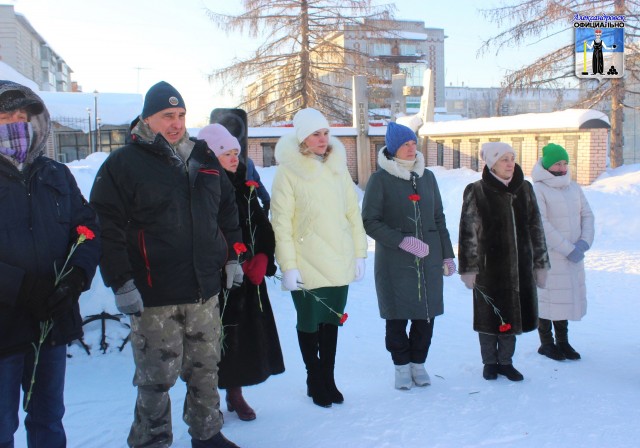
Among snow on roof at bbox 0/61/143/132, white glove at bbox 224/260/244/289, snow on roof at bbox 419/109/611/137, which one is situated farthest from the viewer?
snow on roof at bbox 0/61/143/132

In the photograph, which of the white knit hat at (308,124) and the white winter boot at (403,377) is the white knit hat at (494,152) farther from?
the white winter boot at (403,377)

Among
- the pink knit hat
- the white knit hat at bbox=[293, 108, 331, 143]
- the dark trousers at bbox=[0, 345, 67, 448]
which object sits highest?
the white knit hat at bbox=[293, 108, 331, 143]

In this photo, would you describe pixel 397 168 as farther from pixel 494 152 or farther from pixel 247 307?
pixel 247 307

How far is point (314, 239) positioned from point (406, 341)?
1020mm

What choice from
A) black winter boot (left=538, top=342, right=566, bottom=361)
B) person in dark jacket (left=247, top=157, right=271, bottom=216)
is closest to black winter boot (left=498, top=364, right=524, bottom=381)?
black winter boot (left=538, top=342, right=566, bottom=361)

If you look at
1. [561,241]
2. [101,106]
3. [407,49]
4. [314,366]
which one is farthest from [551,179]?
[407,49]

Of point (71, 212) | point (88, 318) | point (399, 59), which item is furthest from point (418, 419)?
point (399, 59)

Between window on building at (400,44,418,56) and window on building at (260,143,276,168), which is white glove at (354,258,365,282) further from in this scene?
window on building at (400,44,418,56)

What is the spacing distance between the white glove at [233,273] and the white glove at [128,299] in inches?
23.1

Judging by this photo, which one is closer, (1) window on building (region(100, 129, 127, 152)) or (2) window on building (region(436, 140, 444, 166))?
(2) window on building (region(436, 140, 444, 166))

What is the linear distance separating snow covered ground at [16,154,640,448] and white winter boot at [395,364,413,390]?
2.6 inches

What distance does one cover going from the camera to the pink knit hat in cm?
346

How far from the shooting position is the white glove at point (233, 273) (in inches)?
125

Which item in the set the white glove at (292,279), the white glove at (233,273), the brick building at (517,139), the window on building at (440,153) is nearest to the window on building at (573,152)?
the brick building at (517,139)
